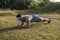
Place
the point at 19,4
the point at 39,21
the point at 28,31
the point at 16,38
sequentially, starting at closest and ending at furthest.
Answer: the point at 16,38 → the point at 28,31 → the point at 39,21 → the point at 19,4

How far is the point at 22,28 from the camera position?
942 centimetres

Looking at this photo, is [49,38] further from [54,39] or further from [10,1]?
[10,1]

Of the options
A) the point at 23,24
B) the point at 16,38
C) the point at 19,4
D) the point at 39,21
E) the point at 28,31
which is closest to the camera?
the point at 16,38

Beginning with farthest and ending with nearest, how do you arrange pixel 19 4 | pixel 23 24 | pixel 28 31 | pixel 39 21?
pixel 19 4 → pixel 39 21 → pixel 23 24 → pixel 28 31

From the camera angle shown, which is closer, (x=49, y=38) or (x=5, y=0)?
(x=49, y=38)

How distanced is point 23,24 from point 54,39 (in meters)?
1.95

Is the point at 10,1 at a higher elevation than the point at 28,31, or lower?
lower

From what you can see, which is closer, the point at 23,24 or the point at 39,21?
the point at 23,24

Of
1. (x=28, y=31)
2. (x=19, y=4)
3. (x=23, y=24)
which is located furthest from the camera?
(x=19, y=4)

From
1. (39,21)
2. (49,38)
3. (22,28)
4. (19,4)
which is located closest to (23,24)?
(22,28)

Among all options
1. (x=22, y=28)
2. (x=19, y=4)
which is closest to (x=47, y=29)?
(x=22, y=28)

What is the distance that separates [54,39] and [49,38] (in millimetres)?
190

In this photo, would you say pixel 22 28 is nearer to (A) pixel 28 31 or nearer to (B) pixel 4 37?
(A) pixel 28 31

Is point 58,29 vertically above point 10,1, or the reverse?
point 58,29
